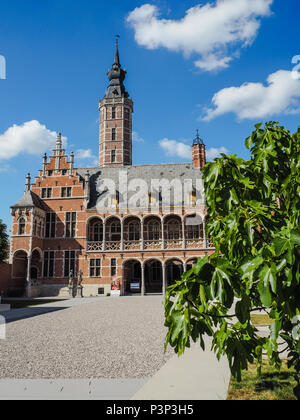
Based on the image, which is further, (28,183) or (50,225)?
(50,225)

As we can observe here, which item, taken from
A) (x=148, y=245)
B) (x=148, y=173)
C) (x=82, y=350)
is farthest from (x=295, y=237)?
(x=148, y=173)

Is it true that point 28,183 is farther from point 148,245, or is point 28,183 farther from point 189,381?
point 189,381

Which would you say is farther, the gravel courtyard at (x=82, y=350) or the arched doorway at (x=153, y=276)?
the arched doorway at (x=153, y=276)

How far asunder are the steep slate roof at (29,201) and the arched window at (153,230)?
1162 centimetres

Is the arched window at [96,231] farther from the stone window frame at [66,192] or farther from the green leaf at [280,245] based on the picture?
the green leaf at [280,245]

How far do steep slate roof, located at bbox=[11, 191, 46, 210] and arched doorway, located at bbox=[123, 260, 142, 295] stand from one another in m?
11.0

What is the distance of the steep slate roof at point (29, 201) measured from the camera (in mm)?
30016

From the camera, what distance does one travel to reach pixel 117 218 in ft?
108

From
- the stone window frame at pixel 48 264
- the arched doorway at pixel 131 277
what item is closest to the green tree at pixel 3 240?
the stone window frame at pixel 48 264

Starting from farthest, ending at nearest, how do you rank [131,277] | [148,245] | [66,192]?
1. [131,277]
2. [66,192]
3. [148,245]

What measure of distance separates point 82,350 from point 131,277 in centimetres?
2685

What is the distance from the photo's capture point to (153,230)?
3291 centimetres

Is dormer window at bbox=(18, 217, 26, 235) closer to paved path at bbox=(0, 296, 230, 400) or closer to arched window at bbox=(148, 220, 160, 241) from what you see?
arched window at bbox=(148, 220, 160, 241)
